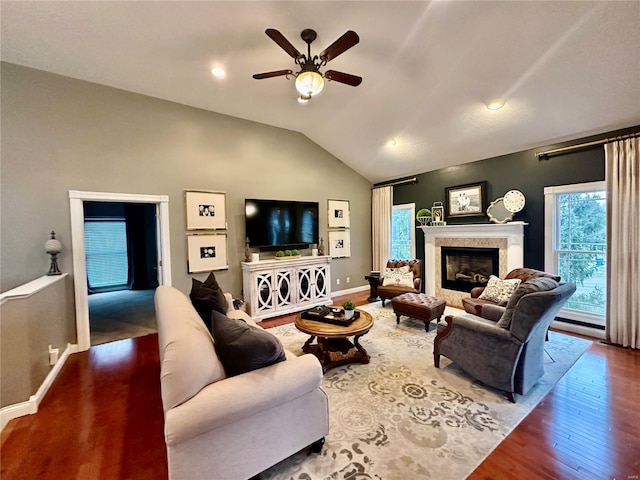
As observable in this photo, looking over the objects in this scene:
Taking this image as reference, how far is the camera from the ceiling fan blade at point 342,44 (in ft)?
6.83

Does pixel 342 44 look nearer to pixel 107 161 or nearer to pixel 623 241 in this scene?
pixel 107 161

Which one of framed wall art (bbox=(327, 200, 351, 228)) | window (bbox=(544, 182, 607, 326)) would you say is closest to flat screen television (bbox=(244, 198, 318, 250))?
framed wall art (bbox=(327, 200, 351, 228))

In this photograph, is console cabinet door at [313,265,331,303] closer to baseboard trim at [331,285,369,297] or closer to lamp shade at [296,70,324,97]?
baseboard trim at [331,285,369,297]

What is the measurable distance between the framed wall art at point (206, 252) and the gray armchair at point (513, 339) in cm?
359

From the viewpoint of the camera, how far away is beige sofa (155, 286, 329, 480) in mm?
1307

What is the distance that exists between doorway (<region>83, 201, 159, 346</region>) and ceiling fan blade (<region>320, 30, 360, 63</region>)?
214 inches

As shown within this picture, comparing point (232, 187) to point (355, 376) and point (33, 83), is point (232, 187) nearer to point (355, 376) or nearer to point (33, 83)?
point (33, 83)

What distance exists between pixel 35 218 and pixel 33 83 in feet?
5.29

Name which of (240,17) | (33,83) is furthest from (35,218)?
(240,17)

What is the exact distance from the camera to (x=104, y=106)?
3590 mm

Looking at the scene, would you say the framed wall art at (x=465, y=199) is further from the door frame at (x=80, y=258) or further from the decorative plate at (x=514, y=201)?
the door frame at (x=80, y=258)

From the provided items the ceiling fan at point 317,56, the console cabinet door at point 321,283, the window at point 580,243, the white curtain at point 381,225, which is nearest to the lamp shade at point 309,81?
the ceiling fan at point 317,56

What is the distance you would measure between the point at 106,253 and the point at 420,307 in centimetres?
794

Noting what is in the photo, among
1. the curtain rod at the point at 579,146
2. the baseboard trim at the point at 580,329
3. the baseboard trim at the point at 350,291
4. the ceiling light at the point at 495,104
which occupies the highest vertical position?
the ceiling light at the point at 495,104
